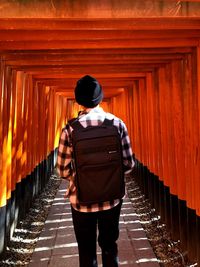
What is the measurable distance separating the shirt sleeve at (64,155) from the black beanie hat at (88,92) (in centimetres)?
27

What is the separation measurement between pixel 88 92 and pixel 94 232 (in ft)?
3.68

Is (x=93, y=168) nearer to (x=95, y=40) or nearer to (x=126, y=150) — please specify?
(x=126, y=150)

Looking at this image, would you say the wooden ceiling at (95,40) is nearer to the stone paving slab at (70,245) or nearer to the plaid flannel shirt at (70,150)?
the plaid flannel shirt at (70,150)

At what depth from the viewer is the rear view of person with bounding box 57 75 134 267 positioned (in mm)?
2672

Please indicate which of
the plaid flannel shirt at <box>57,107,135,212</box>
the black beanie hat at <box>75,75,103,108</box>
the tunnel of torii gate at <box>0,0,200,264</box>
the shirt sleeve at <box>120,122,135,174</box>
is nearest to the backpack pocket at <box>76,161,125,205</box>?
the plaid flannel shirt at <box>57,107,135,212</box>

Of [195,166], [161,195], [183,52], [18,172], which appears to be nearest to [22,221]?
[18,172]

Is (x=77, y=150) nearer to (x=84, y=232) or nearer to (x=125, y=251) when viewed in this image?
(x=84, y=232)

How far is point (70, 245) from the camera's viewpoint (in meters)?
5.42

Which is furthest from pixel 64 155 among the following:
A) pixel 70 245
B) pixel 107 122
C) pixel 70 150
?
pixel 70 245

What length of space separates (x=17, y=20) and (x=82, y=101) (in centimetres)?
90

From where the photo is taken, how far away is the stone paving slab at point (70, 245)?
479cm

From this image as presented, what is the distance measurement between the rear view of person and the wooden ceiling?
791 mm

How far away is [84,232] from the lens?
9.32 feet

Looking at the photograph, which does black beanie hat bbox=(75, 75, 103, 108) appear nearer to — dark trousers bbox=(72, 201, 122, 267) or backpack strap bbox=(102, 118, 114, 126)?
backpack strap bbox=(102, 118, 114, 126)
